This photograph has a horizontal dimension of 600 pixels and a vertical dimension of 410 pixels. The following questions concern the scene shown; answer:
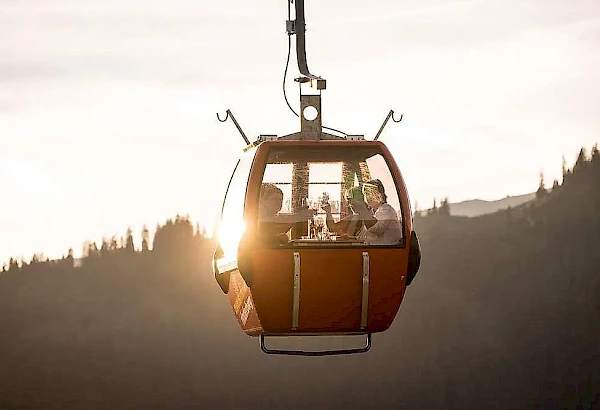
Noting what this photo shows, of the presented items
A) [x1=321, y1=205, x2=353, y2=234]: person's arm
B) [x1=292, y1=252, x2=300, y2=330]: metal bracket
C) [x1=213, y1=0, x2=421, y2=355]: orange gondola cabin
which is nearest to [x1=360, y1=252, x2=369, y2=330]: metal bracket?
[x1=213, y1=0, x2=421, y2=355]: orange gondola cabin

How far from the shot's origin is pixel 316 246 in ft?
71.1

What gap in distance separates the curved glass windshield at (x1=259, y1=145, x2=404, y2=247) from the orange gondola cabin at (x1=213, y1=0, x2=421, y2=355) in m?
0.02

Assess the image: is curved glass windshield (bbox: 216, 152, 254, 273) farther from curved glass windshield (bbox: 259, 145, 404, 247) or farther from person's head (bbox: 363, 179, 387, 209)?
person's head (bbox: 363, 179, 387, 209)

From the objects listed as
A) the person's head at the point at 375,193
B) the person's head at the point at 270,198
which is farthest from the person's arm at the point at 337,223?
the person's head at the point at 270,198

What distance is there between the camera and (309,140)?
21.9 meters

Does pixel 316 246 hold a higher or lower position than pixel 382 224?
lower

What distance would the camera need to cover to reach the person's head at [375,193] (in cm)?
2278

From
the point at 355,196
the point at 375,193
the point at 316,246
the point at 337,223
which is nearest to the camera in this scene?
the point at 316,246

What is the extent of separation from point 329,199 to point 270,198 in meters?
1.53

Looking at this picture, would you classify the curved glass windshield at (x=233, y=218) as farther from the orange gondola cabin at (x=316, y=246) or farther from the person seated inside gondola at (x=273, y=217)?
the person seated inside gondola at (x=273, y=217)

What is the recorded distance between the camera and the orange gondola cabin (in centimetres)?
2164

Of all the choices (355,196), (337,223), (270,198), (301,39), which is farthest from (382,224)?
(301,39)

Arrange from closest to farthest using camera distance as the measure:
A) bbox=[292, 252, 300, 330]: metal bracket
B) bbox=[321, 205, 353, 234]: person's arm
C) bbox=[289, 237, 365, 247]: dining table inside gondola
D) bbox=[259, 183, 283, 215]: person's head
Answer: bbox=[292, 252, 300, 330]: metal bracket, bbox=[289, 237, 365, 247]: dining table inside gondola, bbox=[259, 183, 283, 215]: person's head, bbox=[321, 205, 353, 234]: person's arm

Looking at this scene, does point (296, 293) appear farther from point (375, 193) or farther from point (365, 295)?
point (375, 193)
